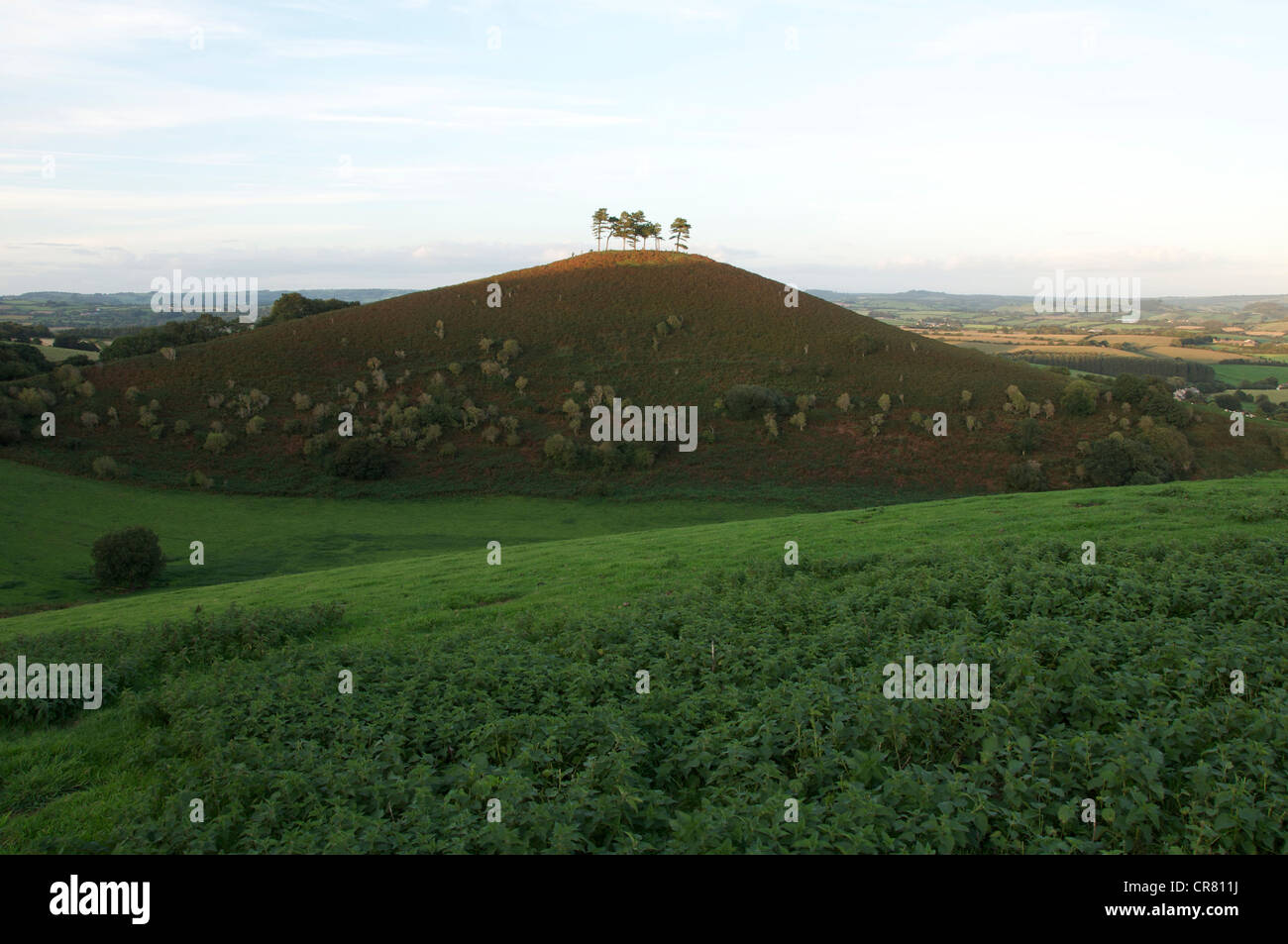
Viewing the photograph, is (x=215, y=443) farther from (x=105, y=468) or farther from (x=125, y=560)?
(x=125, y=560)

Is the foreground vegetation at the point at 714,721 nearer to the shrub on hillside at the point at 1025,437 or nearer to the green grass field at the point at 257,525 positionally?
the green grass field at the point at 257,525

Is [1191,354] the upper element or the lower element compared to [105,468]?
upper

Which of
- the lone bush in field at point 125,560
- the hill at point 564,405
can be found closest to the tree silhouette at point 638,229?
the hill at point 564,405

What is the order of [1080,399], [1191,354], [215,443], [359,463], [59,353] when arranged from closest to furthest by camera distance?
[359,463] < [215,443] < [1080,399] < [59,353] < [1191,354]

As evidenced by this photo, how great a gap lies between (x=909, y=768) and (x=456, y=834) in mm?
4494

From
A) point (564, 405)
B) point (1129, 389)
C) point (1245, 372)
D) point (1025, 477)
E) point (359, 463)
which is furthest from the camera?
point (1245, 372)

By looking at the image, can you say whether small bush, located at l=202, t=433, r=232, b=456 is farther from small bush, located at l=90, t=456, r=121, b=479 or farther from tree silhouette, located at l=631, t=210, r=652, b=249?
tree silhouette, located at l=631, t=210, r=652, b=249

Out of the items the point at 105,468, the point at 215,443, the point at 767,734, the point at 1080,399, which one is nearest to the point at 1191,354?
the point at 1080,399

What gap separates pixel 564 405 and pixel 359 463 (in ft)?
62.8

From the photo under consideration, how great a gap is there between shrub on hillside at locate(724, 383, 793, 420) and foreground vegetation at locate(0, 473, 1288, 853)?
172ft

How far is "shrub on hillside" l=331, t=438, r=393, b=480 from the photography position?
57.2 m

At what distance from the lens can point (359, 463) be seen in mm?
57344

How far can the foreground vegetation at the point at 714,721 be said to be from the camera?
6.71m
